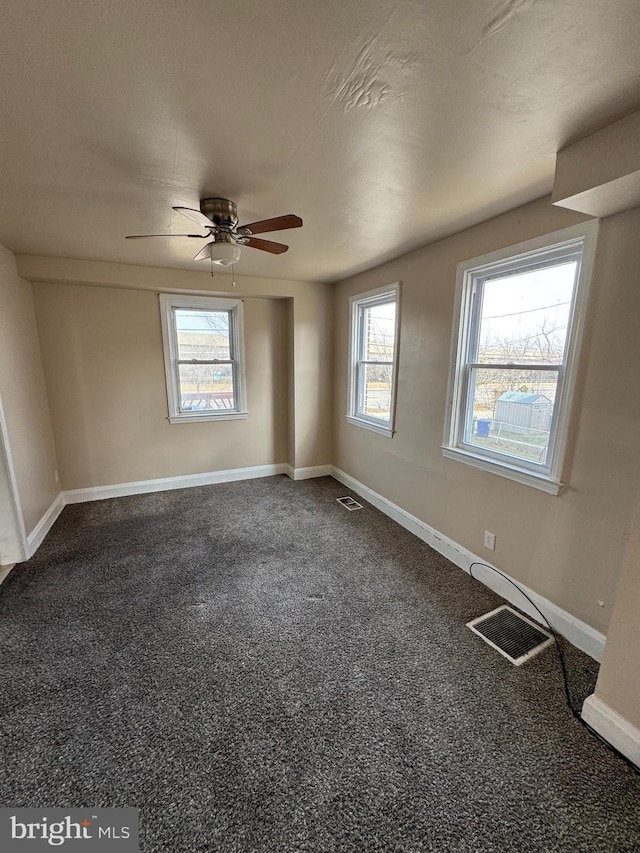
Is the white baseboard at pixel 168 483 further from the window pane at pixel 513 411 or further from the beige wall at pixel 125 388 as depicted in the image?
the window pane at pixel 513 411

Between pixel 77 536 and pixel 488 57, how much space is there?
3.92 metres

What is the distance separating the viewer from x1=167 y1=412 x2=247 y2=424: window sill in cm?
404

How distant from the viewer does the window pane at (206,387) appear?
405cm

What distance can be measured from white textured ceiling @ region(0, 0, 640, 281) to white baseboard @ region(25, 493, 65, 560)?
238 cm

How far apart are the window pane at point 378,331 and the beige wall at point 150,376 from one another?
62 cm

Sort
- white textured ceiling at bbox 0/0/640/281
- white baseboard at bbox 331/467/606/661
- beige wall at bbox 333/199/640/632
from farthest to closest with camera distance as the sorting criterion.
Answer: white baseboard at bbox 331/467/606/661 < beige wall at bbox 333/199/640/632 < white textured ceiling at bbox 0/0/640/281

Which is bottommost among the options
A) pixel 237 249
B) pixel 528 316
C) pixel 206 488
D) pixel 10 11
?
pixel 206 488

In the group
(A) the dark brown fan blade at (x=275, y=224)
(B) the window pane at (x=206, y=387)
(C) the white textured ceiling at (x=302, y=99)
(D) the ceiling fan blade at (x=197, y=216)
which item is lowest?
(B) the window pane at (x=206, y=387)

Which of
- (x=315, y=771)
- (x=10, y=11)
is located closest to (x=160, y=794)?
(x=315, y=771)

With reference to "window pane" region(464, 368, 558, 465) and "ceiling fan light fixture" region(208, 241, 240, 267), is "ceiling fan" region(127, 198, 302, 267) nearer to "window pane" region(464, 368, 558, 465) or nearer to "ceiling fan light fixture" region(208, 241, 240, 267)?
"ceiling fan light fixture" region(208, 241, 240, 267)

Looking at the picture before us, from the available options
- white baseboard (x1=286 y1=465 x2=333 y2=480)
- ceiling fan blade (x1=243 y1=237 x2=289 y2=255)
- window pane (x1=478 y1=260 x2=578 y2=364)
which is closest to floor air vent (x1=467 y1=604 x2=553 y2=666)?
Answer: window pane (x1=478 y1=260 x2=578 y2=364)

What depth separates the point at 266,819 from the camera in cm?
119

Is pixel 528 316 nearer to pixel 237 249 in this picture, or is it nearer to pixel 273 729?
pixel 237 249

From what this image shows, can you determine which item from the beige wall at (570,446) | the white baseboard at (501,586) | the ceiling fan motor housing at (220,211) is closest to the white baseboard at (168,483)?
the white baseboard at (501,586)
